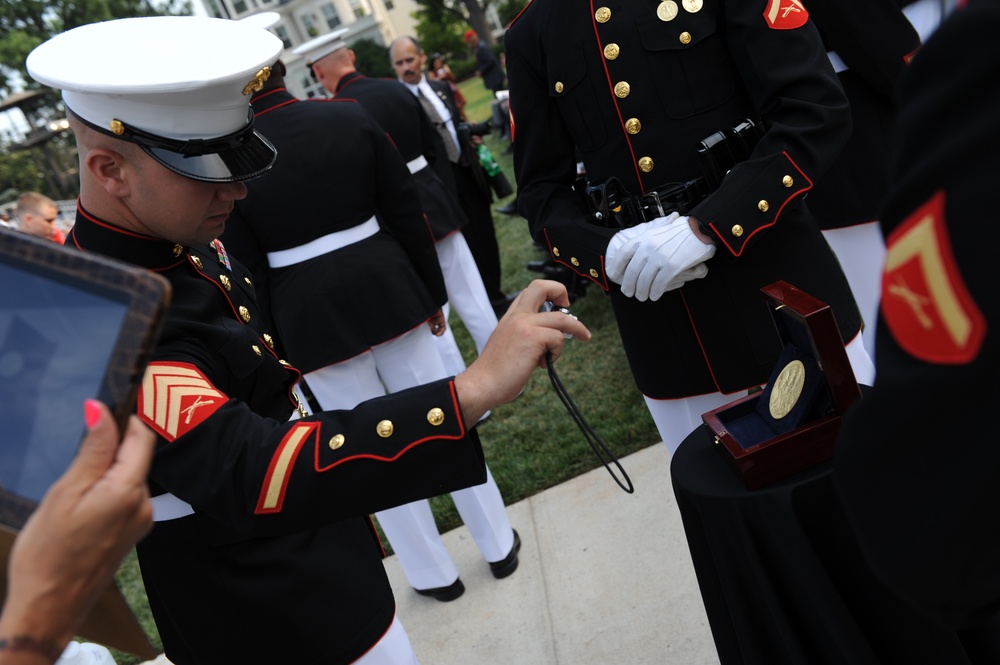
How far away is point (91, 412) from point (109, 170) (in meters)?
0.90

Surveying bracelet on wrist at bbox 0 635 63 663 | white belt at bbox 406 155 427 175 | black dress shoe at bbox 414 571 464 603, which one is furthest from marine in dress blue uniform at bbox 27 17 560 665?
white belt at bbox 406 155 427 175

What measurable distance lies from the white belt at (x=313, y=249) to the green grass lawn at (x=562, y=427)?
5.12ft

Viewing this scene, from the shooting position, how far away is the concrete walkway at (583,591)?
306 centimetres

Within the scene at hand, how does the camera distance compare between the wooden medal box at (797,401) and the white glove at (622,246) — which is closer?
the wooden medal box at (797,401)

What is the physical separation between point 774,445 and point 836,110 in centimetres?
96

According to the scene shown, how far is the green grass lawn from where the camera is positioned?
14.4ft

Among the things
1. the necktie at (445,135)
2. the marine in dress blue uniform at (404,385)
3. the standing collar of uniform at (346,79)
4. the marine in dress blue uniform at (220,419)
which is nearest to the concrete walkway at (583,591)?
the marine in dress blue uniform at (404,385)

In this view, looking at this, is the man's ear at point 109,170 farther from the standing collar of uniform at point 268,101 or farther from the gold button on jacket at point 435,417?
the standing collar of uniform at point 268,101

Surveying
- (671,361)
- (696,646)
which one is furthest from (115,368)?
(696,646)

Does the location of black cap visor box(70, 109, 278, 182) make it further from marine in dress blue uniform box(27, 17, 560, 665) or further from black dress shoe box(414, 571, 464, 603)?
black dress shoe box(414, 571, 464, 603)

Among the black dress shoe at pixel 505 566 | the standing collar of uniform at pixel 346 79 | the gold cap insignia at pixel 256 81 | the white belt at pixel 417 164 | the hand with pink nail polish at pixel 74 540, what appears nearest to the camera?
the hand with pink nail polish at pixel 74 540

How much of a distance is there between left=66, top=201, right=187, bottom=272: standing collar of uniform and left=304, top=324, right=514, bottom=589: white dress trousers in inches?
72.5

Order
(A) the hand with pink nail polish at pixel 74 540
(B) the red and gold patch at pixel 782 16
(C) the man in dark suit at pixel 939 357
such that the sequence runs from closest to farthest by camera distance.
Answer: (C) the man in dark suit at pixel 939 357
(A) the hand with pink nail polish at pixel 74 540
(B) the red and gold patch at pixel 782 16

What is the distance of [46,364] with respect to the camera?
104cm
